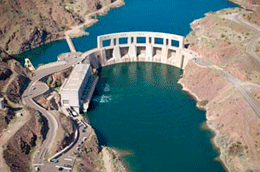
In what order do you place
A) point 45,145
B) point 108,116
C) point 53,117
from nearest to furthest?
point 45,145 → point 53,117 → point 108,116

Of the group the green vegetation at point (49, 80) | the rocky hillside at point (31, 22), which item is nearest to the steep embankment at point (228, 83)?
the green vegetation at point (49, 80)

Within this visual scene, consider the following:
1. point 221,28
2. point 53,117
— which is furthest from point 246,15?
point 53,117

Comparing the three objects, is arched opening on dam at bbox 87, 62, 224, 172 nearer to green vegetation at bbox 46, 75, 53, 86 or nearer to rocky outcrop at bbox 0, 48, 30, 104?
green vegetation at bbox 46, 75, 53, 86

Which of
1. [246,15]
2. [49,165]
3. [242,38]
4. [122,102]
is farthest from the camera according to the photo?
[246,15]

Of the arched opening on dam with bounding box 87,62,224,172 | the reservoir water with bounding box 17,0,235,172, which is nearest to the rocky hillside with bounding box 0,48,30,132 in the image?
the reservoir water with bounding box 17,0,235,172

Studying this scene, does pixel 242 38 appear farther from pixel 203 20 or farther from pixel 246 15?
pixel 203 20

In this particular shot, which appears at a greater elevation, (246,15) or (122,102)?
(246,15)

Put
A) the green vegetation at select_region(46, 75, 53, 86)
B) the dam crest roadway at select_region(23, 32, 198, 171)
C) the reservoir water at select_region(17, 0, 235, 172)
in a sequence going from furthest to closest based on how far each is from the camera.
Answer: the green vegetation at select_region(46, 75, 53, 86), the reservoir water at select_region(17, 0, 235, 172), the dam crest roadway at select_region(23, 32, 198, 171)
